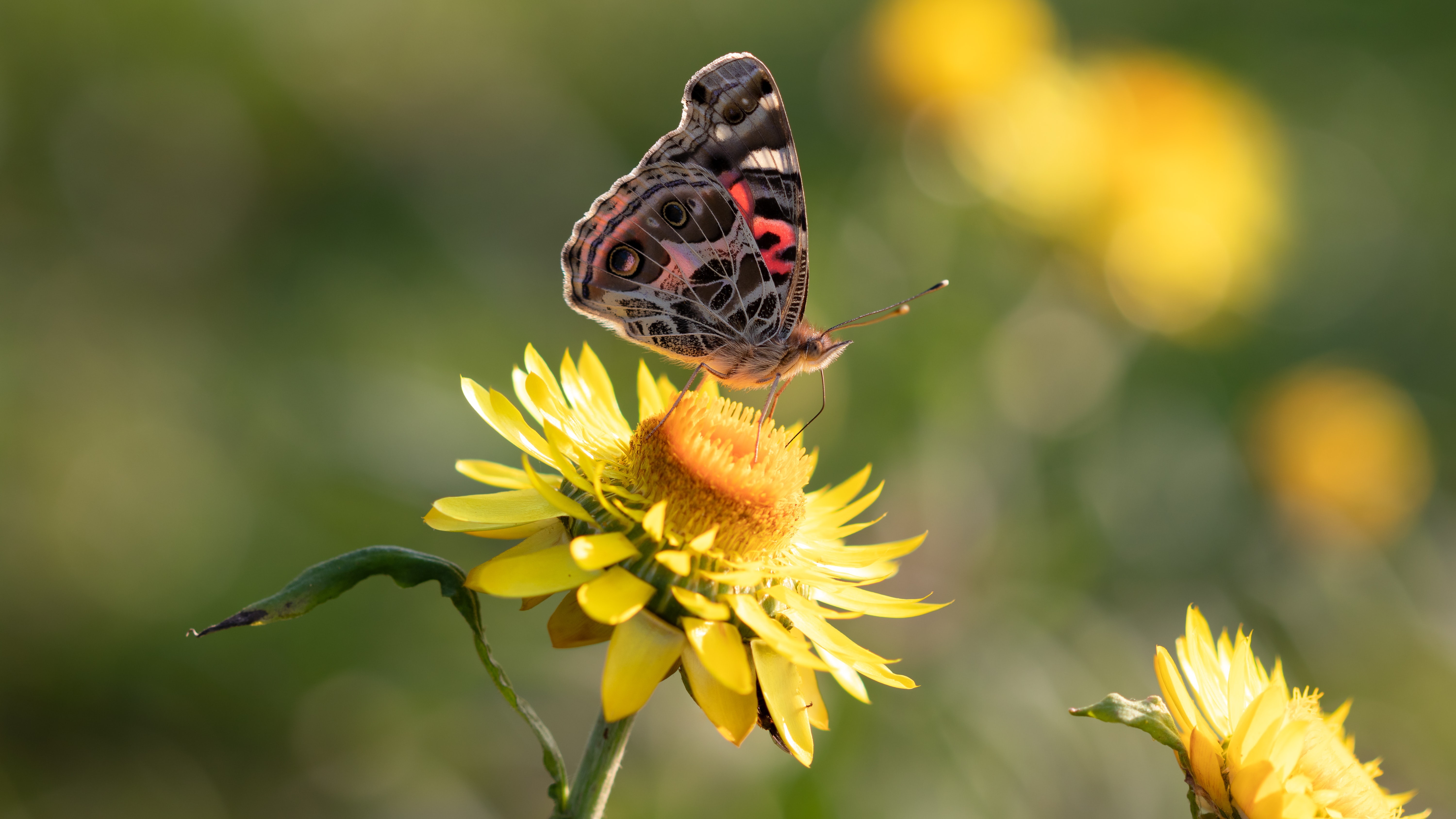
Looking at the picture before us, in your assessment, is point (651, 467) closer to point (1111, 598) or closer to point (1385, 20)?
point (1111, 598)

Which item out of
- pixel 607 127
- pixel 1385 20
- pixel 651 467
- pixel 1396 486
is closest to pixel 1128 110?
pixel 1396 486

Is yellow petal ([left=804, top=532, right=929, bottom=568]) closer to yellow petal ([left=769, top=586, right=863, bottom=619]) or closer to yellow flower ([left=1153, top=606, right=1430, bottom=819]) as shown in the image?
yellow petal ([left=769, top=586, right=863, bottom=619])

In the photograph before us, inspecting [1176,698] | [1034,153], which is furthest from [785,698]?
[1034,153]

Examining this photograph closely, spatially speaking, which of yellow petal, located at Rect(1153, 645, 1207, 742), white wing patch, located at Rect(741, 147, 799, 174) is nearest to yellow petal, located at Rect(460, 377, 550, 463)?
white wing patch, located at Rect(741, 147, 799, 174)

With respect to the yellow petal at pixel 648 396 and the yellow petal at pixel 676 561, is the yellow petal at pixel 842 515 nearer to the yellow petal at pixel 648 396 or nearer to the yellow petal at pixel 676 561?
the yellow petal at pixel 648 396

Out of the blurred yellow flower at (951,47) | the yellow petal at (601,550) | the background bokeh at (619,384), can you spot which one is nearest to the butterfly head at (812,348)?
the yellow petal at (601,550)
